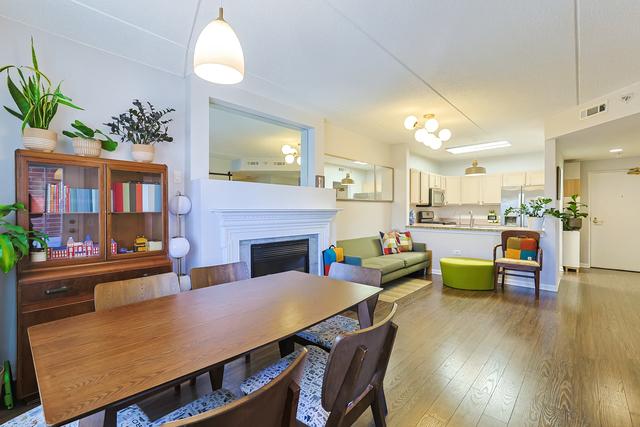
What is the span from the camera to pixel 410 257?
518 cm

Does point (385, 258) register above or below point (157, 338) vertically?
below

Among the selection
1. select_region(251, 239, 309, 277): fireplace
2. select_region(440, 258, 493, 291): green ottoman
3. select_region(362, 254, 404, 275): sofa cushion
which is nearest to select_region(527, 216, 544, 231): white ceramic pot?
select_region(440, 258, 493, 291): green ottoman

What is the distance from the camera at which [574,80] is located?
3.17m

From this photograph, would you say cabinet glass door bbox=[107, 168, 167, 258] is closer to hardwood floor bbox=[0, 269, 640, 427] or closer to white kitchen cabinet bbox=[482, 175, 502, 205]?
hardwood floor bbox=[0, 269, 640, 427]

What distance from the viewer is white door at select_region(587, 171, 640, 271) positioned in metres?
5.95

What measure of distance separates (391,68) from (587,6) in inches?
56.1

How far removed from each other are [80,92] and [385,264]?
4.02 meters

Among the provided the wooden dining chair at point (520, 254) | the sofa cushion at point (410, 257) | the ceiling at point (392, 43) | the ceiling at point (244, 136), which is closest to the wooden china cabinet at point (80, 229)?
the ceiling at point (392, 43)

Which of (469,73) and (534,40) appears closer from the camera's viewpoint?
(534,40)

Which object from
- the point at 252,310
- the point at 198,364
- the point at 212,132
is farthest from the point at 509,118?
the point at 198,364

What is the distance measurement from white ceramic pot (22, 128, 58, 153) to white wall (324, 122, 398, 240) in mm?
3341

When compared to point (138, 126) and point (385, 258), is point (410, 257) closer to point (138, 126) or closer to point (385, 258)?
point (385, 258)

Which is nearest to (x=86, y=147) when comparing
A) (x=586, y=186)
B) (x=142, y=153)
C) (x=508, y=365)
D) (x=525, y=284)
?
(x=142, y=153)

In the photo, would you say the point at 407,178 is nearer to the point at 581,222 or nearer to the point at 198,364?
the point at 581,222
